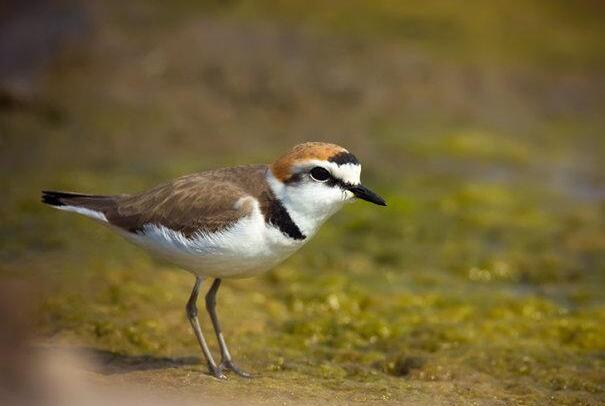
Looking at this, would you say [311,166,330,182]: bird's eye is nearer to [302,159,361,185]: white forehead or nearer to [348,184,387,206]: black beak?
[302,159,361,185]: white forehead

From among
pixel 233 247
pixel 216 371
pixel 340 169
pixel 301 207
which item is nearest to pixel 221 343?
pixel 216 371

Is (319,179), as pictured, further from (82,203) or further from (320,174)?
(82,203)

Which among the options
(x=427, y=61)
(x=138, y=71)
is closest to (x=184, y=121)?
(x=138, y=71)

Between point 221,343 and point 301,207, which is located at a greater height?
point 301,207

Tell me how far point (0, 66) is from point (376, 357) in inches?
240

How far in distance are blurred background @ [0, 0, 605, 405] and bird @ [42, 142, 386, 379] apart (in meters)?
0.69

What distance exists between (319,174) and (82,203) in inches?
60.7

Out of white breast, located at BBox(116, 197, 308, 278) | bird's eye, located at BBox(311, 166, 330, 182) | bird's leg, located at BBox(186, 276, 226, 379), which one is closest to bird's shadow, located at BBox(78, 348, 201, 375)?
bird's leg, located at BBox(186, 276, 226, 379)

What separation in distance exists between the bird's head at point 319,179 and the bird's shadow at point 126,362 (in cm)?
124

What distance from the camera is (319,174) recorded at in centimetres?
581

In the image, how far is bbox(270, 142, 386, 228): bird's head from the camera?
5781mm

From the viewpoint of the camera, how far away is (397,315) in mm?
7355

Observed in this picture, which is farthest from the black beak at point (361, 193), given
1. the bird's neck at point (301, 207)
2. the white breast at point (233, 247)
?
the white breast at point (233, 247)

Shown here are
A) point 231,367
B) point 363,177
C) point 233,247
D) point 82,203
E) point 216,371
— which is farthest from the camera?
point 363,177
